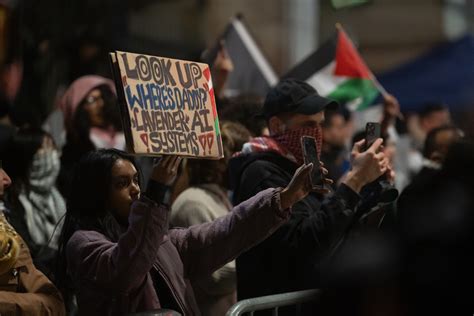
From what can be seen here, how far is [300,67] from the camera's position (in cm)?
877

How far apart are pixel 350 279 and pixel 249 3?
1488cm

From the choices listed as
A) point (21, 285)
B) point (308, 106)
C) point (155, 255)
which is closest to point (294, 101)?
point (308, 106)

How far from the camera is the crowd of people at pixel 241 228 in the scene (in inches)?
94.7

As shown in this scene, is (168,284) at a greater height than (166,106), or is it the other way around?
(166,106)

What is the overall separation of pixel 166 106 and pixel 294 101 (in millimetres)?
1138

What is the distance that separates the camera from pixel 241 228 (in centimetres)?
Answer: 470

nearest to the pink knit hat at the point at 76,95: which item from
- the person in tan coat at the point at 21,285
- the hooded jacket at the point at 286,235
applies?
the hooded jacket at the point at 286,235

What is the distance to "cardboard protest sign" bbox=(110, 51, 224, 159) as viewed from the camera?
4.35m

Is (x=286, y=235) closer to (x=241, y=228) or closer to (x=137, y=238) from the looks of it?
(x=241, y=228)

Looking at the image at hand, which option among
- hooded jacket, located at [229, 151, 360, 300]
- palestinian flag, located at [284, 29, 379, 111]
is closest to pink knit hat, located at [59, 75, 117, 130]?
palestinian flag, located at [284, 29, 379, 111]

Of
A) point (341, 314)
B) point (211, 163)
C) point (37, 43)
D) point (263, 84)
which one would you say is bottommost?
point (341, 314)

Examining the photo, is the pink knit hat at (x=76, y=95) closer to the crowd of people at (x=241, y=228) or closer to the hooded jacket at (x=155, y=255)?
the crowd of people at (x=241, y=228)

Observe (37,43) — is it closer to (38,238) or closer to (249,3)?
(249,3)

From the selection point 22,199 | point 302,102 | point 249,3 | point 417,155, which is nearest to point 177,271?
point 302,102
